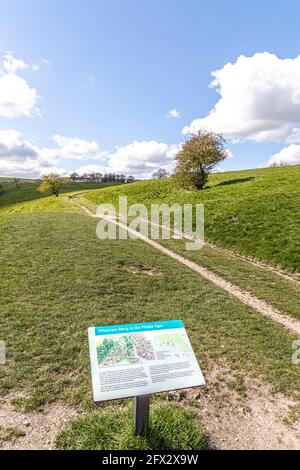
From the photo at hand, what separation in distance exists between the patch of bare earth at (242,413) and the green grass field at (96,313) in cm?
42

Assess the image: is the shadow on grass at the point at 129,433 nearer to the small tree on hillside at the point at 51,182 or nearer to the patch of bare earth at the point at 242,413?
the patch of bare earth at the point at 242,413

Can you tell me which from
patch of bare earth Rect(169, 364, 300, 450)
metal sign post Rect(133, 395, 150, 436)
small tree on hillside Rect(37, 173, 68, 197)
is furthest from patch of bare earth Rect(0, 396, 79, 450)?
small tree on hillside Rect(37, 173, 68, 197)

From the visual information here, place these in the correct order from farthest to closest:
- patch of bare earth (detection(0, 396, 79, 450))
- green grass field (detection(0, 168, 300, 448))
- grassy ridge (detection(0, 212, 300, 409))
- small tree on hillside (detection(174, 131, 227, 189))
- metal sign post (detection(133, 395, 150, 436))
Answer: small tree on hillside (detection(174, 131, 227, 189)) < grassy ridge (detection(0, 212, 300, 409)) < green grass field (detection(0, 168, 300, 448)) < patch of bare earth (detection(0, 396, 79, 450)) < metal sign post (detection(133, 395, 150, 436))

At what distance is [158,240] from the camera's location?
83.0 feet

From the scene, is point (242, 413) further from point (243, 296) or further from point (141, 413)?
point (243, 296)

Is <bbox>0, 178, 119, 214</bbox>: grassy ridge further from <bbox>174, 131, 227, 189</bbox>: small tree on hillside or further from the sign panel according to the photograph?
the sign panel

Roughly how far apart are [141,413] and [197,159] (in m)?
43.9

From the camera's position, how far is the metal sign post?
222 inches

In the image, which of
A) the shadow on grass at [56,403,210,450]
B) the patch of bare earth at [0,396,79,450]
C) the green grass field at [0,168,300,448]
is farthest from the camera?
the green grass field at [0,168,300,448]

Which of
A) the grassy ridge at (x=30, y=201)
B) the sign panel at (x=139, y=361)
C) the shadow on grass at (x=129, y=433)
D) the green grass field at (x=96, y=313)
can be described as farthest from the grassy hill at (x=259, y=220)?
the grassy ridge at (x=30, y=201)

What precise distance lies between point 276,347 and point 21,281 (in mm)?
11365

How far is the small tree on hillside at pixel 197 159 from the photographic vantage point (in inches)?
1805

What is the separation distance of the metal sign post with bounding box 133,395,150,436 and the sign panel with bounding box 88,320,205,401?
41 centimetres
